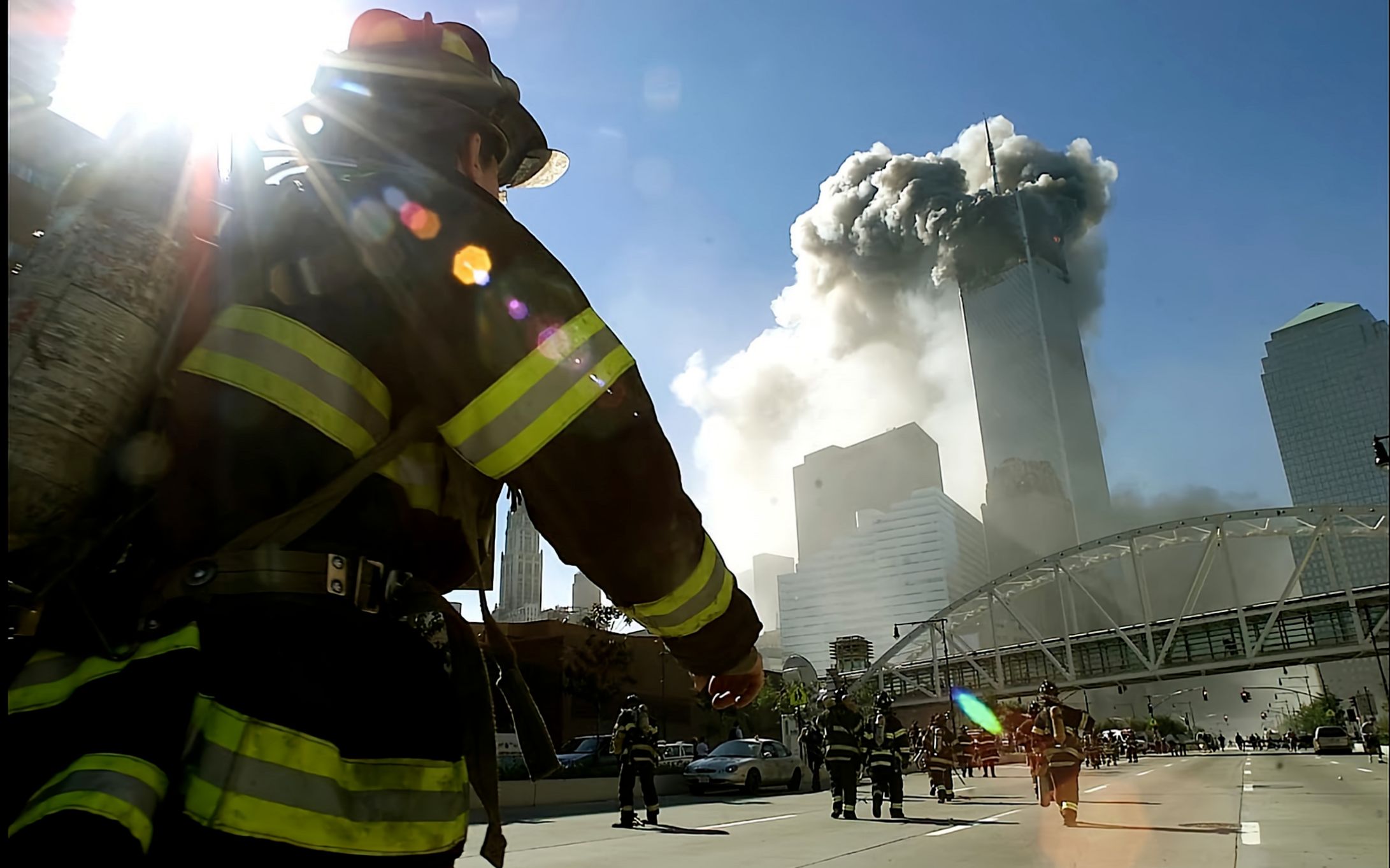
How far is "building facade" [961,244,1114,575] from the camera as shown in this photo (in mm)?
158500

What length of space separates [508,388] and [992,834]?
9317 millimetres

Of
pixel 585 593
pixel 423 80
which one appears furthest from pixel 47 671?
pixel 585 593

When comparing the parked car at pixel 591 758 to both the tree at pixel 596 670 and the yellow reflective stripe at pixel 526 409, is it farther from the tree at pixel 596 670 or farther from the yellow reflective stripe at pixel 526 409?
the tree at pixel 596 670

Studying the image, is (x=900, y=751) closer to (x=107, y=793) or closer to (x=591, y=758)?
(x=591, y=758)

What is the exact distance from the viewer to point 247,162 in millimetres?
1619

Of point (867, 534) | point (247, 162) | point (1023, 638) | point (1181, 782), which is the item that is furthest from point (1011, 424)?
point (247, 162)

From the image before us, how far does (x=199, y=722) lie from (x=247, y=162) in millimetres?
998

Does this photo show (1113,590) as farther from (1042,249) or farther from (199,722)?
(199,722)

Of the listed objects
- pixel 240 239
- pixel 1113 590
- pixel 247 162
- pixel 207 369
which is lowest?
pixel 207 369

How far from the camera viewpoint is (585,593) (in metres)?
87.8

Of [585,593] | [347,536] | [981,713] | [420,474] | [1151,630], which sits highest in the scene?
[585,593]

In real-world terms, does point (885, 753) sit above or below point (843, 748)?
below

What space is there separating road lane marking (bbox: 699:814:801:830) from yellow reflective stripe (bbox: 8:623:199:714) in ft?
33.2

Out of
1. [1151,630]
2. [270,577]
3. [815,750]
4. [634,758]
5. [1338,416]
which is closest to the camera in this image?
[270,577]
